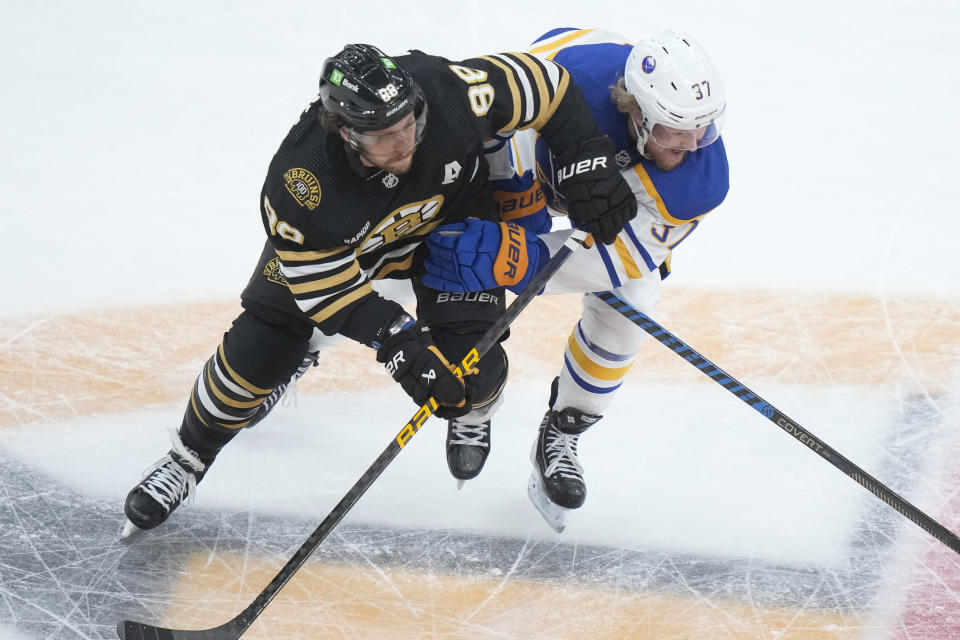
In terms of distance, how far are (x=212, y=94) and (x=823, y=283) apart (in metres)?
2.69

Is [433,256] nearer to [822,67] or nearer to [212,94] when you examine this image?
[212,94]

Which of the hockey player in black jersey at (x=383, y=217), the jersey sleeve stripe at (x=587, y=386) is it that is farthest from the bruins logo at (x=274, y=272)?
the jersey sleeve stripe at (x=587, y=386)

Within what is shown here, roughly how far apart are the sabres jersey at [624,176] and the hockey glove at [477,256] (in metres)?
0.15

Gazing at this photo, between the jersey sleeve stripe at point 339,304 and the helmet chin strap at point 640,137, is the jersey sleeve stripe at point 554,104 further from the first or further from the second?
the jersey sleeve stripe at point 339,304

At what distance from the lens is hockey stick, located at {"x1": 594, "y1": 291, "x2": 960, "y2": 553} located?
9.26ft

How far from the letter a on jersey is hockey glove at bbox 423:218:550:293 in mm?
149

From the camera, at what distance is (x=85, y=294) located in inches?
153

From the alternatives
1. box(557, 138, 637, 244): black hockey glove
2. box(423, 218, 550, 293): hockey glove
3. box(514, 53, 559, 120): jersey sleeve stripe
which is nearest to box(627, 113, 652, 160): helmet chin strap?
box(557, 138, 637, 244): black hockey glove

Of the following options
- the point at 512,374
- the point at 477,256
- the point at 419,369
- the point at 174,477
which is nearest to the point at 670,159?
the point at 477,256

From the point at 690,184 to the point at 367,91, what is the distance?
921 mm

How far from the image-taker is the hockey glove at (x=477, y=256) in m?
2.69

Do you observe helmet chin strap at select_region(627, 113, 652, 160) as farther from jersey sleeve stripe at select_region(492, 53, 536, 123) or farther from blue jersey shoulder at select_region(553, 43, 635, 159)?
jersey sleeve stripe at select_region(492, 53, 536, 123)

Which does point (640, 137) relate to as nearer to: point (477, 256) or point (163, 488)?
point (477, 256)

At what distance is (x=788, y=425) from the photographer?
9.29 ft
